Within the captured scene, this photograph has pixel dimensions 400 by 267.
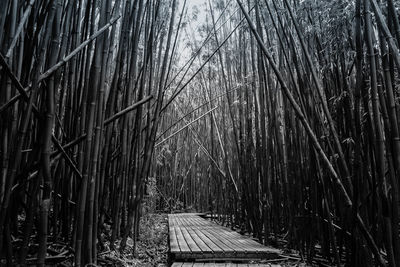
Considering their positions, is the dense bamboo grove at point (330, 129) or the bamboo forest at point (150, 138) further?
the dense bamboo grove at point (330, 129)

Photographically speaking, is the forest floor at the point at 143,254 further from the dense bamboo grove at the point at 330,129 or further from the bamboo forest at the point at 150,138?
the dense bamboo grove at the point at 330,129

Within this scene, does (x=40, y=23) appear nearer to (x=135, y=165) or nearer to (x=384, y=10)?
(x=135, y=165)

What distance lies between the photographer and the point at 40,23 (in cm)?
86

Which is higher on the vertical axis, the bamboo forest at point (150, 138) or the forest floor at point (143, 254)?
the bamboo forest at point (150, 138)

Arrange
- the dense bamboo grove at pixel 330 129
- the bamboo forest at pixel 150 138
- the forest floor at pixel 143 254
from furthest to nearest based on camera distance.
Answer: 1. the forest floor at pixel 143 254
2. the dense bamboo grove at pixel 330 129
3. the bamboo forest at pixel 150 138

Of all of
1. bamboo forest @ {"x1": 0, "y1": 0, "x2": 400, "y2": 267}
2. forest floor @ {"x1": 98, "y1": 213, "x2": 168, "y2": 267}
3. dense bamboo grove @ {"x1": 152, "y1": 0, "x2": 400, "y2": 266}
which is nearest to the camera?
bamboo forest @ {"x1": 0, "y1": 0, "x2": 400, "y2": 267}

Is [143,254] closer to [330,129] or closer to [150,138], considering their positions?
[150,138]

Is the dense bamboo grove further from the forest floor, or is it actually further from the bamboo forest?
the forest floor

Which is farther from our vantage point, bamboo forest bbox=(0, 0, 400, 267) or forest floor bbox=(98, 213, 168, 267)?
forest floor bbox=(98, 213, 168, 267)

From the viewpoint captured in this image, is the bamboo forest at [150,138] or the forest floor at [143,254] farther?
the forest floor at [143,254]

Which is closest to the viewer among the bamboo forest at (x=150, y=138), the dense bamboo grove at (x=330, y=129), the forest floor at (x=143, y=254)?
the bamboo forest at (x=150, y=138)

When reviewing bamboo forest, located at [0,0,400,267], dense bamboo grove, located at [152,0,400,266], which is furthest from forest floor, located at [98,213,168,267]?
dense bamboo grove, located at [152,0,400,266]

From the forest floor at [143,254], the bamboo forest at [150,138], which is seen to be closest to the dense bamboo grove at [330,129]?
the bamboo forest at [150,138]

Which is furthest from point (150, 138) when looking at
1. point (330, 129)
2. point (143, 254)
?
point (330, 129)
